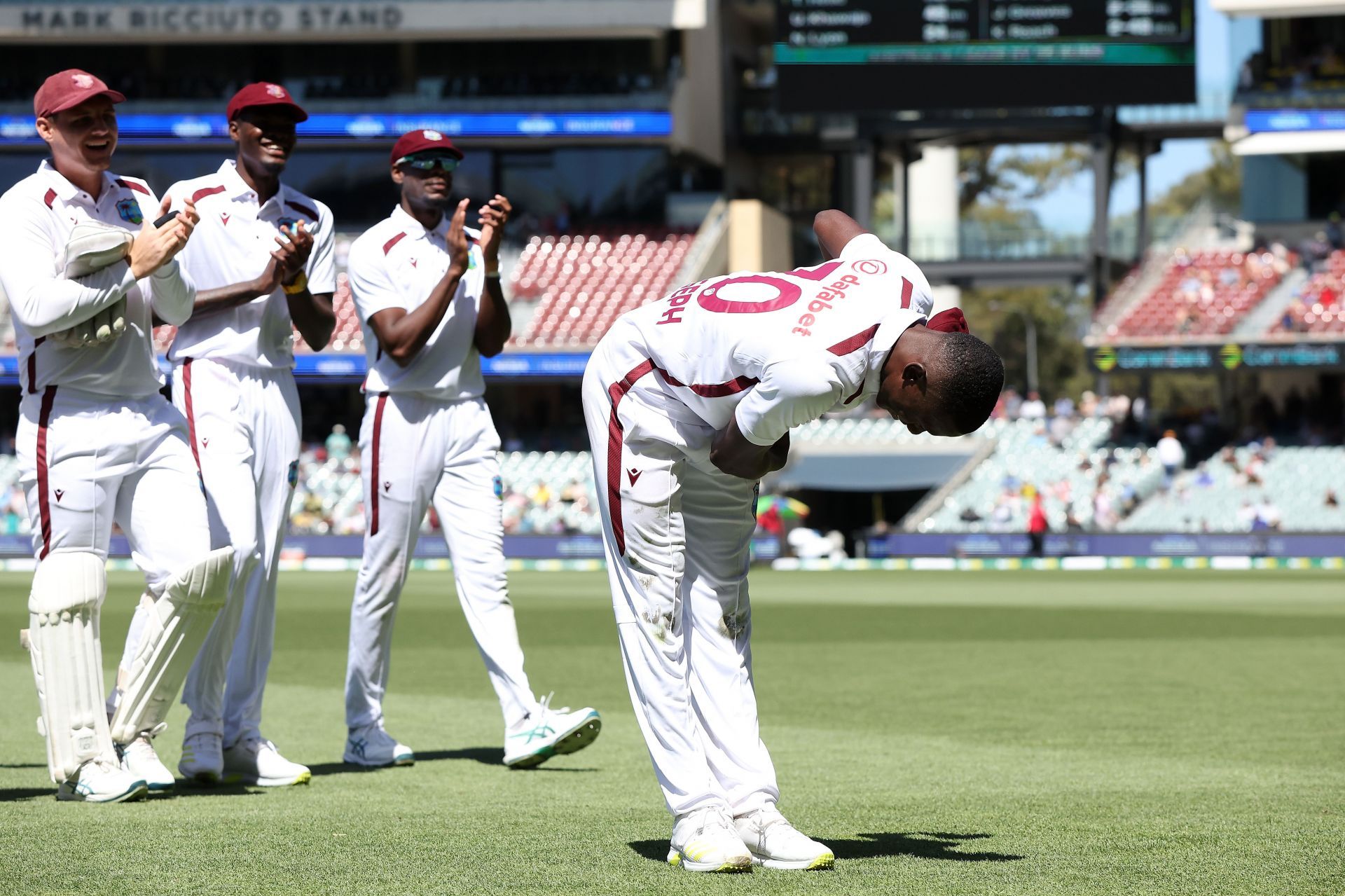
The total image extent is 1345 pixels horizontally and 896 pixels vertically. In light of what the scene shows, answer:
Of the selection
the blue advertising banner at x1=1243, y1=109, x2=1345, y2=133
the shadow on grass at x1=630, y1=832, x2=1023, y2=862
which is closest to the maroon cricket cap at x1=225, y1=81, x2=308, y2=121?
the shadow on grass at x1=630, y1=832, x2=1023, y2=862

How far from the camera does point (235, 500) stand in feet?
21.6

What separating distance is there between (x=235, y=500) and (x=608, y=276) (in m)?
35.4

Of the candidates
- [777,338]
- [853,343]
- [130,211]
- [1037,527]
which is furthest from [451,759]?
[1037,527]

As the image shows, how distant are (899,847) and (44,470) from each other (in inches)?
125

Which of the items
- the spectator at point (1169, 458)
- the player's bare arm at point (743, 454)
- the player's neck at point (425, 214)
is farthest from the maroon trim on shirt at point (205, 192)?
the spectator at point (1169, 458)

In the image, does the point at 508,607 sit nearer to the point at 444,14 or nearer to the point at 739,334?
the point at 739,334

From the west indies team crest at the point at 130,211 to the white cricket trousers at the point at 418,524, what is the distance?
1409mm

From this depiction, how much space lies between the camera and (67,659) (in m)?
5.96

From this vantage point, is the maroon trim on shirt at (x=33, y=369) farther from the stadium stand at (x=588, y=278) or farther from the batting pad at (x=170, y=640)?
the stadium stand at (x=588, y=278)

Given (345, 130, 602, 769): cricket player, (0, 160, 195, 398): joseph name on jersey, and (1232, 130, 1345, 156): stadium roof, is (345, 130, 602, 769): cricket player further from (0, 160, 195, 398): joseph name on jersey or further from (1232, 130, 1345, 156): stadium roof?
(1232, 130, 1345, 156): stadium roof

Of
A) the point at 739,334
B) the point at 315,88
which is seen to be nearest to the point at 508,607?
the point at 739,334

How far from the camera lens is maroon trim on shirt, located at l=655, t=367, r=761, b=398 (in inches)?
191

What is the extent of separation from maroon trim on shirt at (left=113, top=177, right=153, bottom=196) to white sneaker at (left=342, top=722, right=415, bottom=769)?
2.38 metres

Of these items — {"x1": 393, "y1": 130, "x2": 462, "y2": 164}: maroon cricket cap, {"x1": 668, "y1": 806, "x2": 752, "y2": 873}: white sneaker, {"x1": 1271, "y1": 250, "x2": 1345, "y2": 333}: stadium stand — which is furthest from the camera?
{"x1": 1271, "y1": 250, "x2": 1345, "y2": 333}: stadium stand
